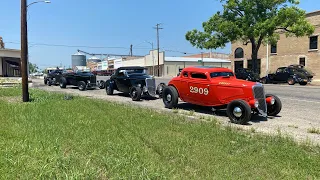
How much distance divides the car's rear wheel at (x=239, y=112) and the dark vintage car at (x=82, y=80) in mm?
15812

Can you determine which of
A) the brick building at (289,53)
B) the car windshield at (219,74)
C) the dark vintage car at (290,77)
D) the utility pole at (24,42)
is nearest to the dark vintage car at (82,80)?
the utility pole at (24,42)

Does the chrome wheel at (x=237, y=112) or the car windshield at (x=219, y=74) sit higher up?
the car windshield at (x=219, y=74)

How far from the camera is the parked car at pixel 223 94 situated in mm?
9039

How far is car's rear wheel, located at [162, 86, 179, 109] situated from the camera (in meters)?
11.8

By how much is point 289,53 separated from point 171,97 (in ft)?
116

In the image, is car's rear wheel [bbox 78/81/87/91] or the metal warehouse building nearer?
car's rear wheel [bbox 78/81/87/91]

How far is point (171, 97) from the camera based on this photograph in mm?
11992

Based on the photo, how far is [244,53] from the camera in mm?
50062

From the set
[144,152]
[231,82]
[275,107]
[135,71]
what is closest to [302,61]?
[135,71]

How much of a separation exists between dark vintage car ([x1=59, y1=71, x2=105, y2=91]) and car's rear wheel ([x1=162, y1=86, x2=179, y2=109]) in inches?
475

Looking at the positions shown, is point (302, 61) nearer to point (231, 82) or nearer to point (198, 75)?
point (198, 75)

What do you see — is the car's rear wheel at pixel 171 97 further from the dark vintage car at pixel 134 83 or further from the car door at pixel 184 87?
the dark vintage car at pixel 134 83

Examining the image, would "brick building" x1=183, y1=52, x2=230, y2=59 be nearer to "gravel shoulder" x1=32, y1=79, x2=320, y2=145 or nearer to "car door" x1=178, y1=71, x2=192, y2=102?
"gravel shoulder" x1=32, y1=79, x2=320, y2=145

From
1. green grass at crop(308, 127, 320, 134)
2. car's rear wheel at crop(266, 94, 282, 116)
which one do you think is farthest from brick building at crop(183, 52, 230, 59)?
green grass at crop(308, 127, 320, 134)
